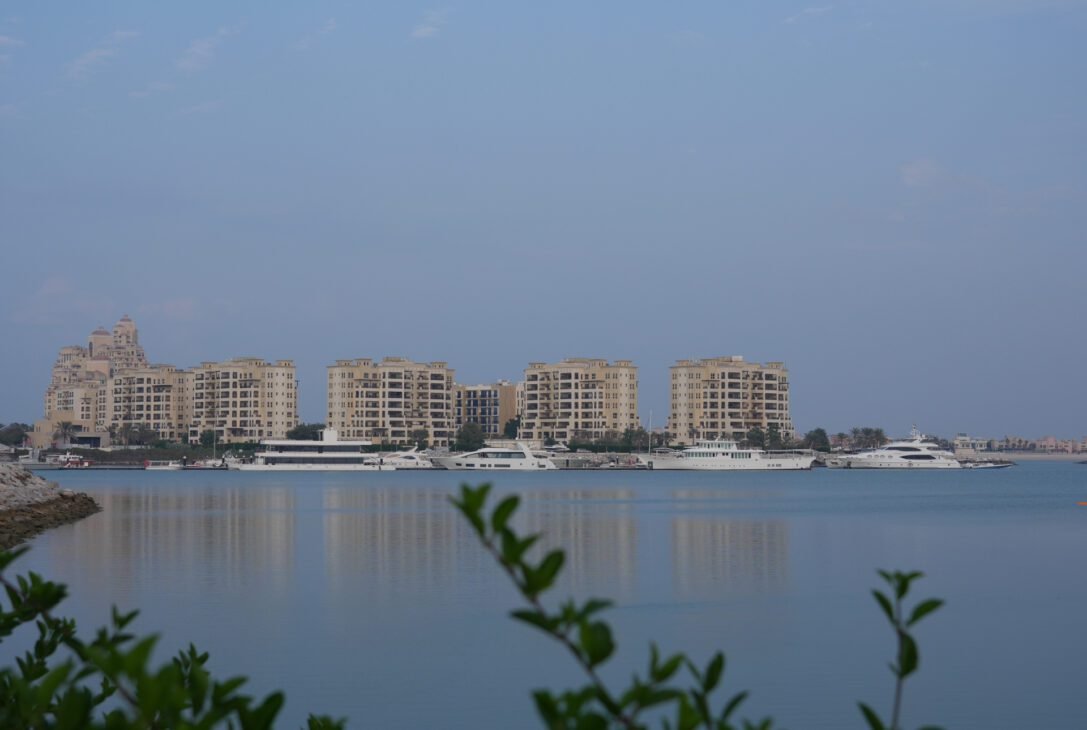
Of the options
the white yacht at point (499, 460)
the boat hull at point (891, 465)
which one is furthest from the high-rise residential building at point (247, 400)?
the boat hull at point (891, 465)

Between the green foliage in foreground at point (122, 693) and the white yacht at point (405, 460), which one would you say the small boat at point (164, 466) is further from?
the green foliage in foreground at point (122, 693)

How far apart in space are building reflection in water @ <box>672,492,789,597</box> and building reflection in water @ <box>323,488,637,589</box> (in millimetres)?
1432

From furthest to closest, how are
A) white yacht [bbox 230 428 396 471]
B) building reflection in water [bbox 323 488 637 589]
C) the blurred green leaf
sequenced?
white yacht [bbox 230 428 396 471] → building reflection in water [bbox 323 488 637 589] → the blurred green leaf

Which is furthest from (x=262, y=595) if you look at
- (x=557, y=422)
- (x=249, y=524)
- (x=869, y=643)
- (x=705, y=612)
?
(x=557, y=422)

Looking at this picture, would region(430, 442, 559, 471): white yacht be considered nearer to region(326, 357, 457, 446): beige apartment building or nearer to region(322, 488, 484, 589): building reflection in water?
region(326, 357, 457, 446): beige apartment building

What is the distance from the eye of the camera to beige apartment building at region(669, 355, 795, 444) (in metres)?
163

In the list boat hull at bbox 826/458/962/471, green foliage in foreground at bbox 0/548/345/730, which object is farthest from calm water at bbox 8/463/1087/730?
boat hull at bbox 826/458/962/471

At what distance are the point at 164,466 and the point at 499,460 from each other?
44.3 metres

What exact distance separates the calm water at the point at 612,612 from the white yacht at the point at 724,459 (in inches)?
3097

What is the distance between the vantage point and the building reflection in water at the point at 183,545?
28.7 meters

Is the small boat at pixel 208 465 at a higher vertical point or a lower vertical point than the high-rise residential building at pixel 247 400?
lower

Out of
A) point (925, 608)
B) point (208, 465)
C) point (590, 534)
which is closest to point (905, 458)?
point (208, 465)

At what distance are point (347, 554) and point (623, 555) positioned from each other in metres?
7.11

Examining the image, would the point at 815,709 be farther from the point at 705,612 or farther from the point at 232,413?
the point at 232,413
